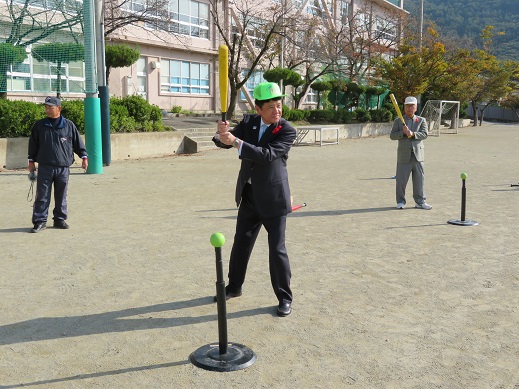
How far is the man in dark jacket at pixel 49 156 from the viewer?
25.5ft

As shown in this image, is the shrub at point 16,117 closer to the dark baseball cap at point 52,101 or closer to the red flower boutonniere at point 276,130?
the dark baseball cap at point 52,101

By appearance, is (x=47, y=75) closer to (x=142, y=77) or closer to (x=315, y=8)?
(x=142, y=77)

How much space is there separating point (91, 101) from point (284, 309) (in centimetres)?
1052

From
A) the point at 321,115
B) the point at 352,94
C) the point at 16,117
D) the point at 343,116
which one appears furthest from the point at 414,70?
the point at 16,117

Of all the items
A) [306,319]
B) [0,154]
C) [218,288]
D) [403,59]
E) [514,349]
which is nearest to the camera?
[218,288]

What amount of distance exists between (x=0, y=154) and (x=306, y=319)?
1178 centimetres

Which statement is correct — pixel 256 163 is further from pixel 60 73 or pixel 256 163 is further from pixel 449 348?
pixel 60 73

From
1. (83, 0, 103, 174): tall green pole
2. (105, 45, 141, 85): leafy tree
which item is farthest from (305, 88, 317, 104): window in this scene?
(83, 0, 103, 174): tall green pole

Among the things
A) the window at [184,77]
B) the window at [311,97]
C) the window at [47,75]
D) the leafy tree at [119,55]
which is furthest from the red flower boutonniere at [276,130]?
the window at [311,97]

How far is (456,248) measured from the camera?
22.7 ft

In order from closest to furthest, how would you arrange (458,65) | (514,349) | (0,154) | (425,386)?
(425,386) < (514,349) < (0,154) < (458,65)

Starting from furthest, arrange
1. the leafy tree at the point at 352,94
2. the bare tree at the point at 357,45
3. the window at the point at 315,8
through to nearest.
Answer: the window at the point at 315,8, the leafy tree at the point at 352,94, the bare tree at the point at 357,45

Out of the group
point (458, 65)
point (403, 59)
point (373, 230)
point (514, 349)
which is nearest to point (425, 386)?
point (514, 349)

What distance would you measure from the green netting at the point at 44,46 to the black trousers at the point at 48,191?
21.1 ft
